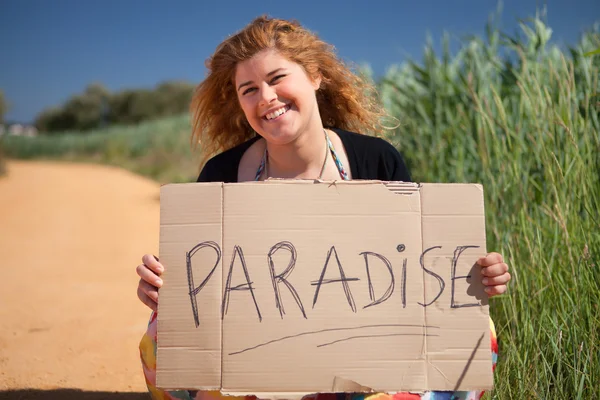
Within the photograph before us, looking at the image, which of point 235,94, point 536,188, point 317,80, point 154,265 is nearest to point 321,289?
point 154,265

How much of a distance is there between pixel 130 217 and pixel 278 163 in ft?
19.5

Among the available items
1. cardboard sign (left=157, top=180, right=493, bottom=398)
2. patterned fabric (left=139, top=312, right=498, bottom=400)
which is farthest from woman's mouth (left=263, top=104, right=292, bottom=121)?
patterned fabric (left=139, top=312, right=498, bottom=400)

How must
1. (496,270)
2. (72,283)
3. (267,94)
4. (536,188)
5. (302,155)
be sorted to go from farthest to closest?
1. (72,283)
2. (536,188)
3. (302,155)
4. (267,94)
5. (496,270)

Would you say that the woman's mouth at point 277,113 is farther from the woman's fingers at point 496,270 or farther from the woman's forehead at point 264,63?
the woman's fingers at point 496,270

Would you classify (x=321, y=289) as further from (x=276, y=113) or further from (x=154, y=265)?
(x=276, y=113)

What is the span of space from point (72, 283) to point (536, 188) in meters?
3.60

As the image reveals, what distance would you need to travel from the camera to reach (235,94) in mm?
2311

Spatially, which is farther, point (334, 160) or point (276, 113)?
point (334, 160)

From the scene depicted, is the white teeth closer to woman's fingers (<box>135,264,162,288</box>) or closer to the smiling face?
the smiling face

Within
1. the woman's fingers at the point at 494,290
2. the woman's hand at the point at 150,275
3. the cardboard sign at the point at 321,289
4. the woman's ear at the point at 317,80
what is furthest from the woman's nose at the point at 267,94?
the woman's fingers at the point at 494,290

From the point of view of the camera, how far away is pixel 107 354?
2.96 m

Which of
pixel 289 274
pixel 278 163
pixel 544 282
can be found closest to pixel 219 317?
pixel 289 274

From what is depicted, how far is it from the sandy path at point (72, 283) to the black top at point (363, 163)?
113 centimetres

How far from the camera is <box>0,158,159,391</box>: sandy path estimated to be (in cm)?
277
